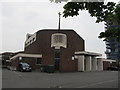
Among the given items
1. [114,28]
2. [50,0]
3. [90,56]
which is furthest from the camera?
[90,56]

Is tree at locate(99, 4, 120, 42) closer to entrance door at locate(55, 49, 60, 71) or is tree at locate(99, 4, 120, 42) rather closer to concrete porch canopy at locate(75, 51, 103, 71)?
entrance door at locate(55, 49, 60, 71)

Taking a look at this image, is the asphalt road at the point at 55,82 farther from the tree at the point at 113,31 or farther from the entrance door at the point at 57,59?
the entrance door at the point at 57,59

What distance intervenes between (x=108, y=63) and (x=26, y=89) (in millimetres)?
49961

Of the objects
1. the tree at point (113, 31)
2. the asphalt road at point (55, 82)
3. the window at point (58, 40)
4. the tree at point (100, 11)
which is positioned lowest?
the asphalt road at point (55, 82)

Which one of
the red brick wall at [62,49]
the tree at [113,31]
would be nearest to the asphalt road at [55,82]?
the tree at [113,31]

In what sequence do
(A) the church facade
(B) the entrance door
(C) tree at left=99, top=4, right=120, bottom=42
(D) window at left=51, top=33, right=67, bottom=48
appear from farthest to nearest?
(D) window at left=51, top=33, right=67, bottom=48, (B) the entrance door, (A) the church facade, (C) tree at left=99, top=4, right=120, bottom=42

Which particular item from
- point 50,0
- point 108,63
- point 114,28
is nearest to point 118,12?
point 114,28

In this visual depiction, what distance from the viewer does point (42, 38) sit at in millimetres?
50000

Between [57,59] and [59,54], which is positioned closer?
[59,54]

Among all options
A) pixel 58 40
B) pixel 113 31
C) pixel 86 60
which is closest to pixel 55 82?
pixel 113 31

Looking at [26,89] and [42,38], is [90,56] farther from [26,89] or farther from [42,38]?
[26,89]

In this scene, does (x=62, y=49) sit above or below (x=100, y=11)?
below

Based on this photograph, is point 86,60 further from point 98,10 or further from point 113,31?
point 98,10

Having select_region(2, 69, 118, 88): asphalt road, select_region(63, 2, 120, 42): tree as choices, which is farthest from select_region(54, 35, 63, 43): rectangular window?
select_region(63, 2, 120, 42): tree
